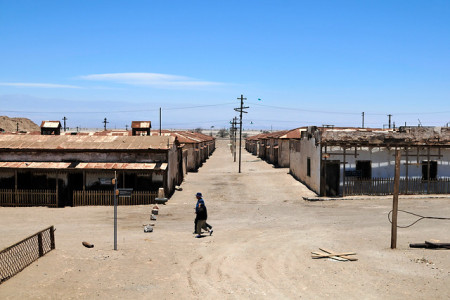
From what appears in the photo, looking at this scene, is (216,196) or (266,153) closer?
(216,196)

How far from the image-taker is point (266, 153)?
56.5 meters

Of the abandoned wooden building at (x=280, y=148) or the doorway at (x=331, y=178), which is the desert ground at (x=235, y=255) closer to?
the doorway at (x=331, y=178)

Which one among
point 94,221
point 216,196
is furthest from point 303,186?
point 94,221

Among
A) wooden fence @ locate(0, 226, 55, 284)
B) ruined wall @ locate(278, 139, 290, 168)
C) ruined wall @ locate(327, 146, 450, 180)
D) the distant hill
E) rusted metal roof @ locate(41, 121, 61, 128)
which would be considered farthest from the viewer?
the distant hill

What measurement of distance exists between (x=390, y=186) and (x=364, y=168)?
73.0 inches

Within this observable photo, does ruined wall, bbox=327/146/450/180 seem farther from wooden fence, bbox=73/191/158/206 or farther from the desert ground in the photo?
wooden fence, bbox=73/191/158/206

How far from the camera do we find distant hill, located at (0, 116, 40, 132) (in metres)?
108

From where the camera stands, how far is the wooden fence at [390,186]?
25.8 m

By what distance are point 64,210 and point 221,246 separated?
12225mm

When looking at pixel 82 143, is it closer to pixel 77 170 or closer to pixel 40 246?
pixel 77 170

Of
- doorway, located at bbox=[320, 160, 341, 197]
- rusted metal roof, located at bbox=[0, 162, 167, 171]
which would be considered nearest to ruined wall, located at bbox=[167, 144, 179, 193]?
rusted metal roof, located at bbox=[0, 162, 167, 171]

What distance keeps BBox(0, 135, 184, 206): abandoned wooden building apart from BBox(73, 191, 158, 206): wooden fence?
0.06 metres

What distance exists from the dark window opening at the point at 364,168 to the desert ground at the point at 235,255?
8.25 ft

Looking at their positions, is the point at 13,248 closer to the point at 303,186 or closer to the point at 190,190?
the point at 190,190
